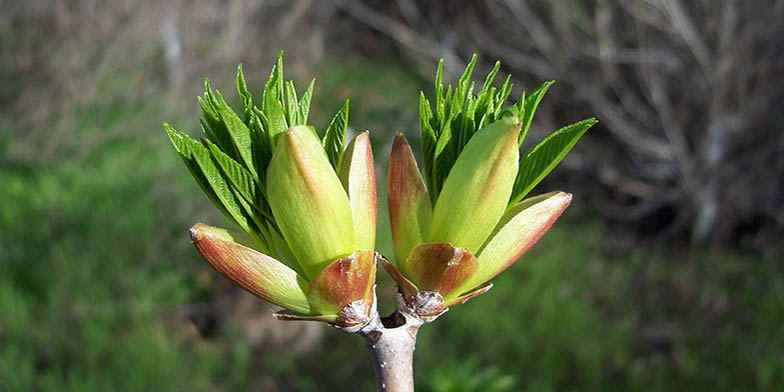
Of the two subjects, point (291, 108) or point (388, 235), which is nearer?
point (291, 108)

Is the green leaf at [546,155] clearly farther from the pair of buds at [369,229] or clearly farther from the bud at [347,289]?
the bud at [347,289]

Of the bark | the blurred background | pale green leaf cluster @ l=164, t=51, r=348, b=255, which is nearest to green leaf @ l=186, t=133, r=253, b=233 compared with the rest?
pale green leaf cluster @ l=164, t=51, r=348, b=255

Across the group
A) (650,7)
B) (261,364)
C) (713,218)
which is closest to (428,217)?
(261,364)

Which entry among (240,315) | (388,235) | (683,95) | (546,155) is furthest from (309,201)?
(683,95)

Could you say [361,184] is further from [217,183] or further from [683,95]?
[683,95]

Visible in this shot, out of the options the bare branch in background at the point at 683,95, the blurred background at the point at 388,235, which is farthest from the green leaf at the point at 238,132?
the bare branch in background at the point at 683,95

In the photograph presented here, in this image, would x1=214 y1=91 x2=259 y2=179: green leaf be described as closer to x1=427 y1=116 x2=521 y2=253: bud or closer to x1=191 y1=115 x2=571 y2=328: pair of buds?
x1=191 y1=115 x2=571 y2=328: pair of buds
